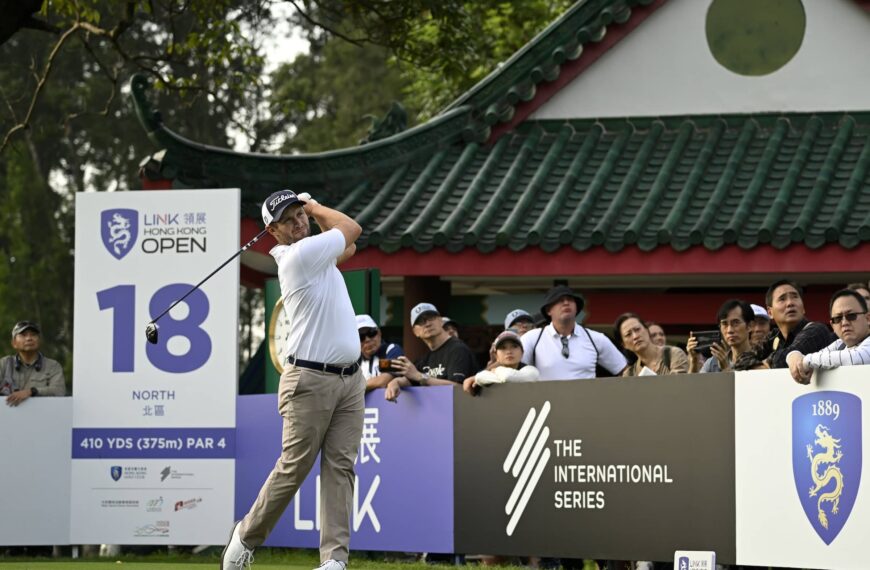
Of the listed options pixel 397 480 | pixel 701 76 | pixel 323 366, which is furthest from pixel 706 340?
pixel 701 76

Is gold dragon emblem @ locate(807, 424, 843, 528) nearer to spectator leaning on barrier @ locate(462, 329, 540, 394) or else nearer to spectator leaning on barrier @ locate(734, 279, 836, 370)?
spectator leaning on barrier @ locate(734, 279, 836, 370)

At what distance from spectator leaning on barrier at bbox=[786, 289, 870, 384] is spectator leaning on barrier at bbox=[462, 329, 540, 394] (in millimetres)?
2809

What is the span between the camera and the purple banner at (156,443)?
46.2ft

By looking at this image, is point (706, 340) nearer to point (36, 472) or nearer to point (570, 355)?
point (570, 355)

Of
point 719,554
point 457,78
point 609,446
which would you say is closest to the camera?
point 719,554

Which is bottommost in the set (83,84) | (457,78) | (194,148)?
(194,148)

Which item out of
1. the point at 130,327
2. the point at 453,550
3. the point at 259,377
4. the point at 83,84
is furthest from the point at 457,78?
the point at 83,84

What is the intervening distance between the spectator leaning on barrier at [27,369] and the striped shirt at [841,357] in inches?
315

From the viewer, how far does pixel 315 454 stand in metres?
10.2

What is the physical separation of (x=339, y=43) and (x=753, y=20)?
2768cm

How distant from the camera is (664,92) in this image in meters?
18.6

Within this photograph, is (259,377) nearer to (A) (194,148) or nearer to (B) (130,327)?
(A) (194,148)

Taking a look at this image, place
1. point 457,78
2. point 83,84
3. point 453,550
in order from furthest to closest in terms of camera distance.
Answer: point 83,84, point 457,78, point 453,550

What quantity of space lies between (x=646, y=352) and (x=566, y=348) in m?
0.73
